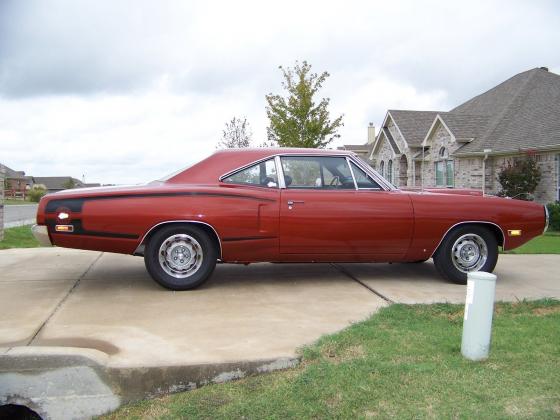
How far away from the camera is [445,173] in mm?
24562

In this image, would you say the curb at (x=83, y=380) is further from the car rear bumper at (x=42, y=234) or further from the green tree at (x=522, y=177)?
the green tree at (x=522, y=177)

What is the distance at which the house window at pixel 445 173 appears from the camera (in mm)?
23984

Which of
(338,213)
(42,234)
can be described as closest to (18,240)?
(42,234)

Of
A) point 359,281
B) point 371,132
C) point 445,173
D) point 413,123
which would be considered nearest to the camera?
point 359,281

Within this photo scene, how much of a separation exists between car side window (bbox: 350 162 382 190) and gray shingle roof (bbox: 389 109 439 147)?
21.7 m

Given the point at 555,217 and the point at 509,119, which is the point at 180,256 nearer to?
the point at 555,217

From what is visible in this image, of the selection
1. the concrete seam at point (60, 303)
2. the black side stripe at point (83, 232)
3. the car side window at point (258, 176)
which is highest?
the car side window at point (258, 176)

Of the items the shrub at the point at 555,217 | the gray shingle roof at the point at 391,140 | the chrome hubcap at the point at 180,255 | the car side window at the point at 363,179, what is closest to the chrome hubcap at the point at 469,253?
the car side window at the point at 363,179

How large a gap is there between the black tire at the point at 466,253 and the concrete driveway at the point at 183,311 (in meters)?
0.20

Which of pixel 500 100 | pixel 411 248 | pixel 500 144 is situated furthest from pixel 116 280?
pixel 500 100

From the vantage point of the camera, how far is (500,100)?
25.2 meters

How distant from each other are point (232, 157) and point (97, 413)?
3.15 metres

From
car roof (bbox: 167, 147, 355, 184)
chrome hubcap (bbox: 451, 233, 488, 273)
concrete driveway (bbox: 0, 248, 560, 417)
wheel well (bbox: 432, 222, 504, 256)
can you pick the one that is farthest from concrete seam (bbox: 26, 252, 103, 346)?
chrome hubcap (bbox: 451, 233, 488, 273)

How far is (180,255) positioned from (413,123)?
81.3ft
